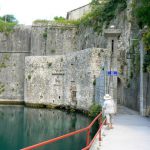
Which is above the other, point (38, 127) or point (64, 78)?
point (64, 78)

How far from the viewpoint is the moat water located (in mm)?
13195

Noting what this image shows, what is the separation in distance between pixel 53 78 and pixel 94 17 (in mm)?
5577

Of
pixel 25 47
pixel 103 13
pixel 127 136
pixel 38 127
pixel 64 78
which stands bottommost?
pixel 38 127

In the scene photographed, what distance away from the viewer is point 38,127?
57.0 feet

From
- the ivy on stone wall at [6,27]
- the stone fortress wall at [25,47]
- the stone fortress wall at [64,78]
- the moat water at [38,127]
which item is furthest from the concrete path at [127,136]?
the ivy on stone wall at [6,27]

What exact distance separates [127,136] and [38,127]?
8.62 meters

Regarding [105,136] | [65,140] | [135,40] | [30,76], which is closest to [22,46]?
[30,76]

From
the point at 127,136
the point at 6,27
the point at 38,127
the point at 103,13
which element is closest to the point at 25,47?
the point at 6,27

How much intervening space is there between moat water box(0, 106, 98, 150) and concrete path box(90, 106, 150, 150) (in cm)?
203

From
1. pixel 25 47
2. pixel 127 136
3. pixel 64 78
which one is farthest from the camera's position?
pixel 25 47

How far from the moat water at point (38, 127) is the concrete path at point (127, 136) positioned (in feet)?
6.66

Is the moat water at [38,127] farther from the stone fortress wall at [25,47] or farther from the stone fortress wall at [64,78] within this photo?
the stone fortress wall at [25,47]

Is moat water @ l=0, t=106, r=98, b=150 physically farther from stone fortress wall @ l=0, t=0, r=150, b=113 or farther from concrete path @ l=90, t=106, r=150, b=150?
stone fortress wall @ l=0, t=0, r=150, b=113

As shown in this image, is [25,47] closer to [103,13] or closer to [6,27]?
[6,27]
